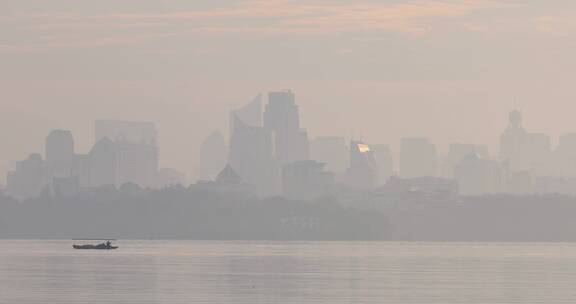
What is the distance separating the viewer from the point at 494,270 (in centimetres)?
19712

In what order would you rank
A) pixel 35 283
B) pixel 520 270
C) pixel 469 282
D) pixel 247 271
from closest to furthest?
pixel 35 283, pixel 469 282, pixel 247 271, pixel 520 270

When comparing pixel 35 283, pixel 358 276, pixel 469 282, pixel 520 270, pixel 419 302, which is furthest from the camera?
pixel 520 270

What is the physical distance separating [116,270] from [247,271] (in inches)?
646

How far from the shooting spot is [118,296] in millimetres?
126438

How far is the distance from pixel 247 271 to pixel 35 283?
44768 millimetres

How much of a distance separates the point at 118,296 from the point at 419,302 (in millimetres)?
25530

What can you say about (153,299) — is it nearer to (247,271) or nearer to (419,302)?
(419,302)

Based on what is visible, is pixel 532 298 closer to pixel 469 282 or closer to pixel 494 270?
pixel 469 282

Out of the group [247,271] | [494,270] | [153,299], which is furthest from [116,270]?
[153,299]

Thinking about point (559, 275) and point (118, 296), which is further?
point (559, 275)

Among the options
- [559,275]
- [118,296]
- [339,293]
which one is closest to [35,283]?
[118,296]

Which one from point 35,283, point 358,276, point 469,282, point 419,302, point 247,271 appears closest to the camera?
point 419,302

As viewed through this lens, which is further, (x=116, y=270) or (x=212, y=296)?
(x=116, y=270)

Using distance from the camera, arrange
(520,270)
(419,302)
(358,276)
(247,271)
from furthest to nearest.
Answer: (520,270) < (247,271) < (358,276) < (419,302)
